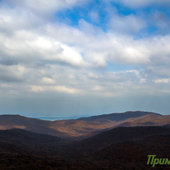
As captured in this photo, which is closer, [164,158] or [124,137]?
[164,158]

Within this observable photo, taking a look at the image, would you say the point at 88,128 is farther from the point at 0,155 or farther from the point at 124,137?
the point at 0,155

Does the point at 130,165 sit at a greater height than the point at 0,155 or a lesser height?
lesser

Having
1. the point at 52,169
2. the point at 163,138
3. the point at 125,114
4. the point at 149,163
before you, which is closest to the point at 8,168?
the point at 52,169

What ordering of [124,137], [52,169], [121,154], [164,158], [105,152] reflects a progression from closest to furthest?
1. [52,169]
2. [164,158]
3. [121,154]
4. [105,152]
5. [124,137]

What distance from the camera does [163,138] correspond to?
2872 centimetres

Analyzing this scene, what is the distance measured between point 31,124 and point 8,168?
197ft

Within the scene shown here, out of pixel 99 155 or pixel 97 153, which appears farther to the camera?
pixel 97 153

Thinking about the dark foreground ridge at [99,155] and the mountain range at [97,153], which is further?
the mountain range at [97,153]

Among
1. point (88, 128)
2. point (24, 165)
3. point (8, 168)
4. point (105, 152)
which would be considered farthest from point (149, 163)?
point (88, 128)

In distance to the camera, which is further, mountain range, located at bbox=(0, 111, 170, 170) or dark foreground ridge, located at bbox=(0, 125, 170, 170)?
mountain range, located at bbox=(0, 111, 170, 170)

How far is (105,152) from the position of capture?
24.6 metres

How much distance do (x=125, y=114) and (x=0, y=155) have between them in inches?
4048

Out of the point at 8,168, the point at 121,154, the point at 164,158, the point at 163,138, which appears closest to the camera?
the point at 8,168

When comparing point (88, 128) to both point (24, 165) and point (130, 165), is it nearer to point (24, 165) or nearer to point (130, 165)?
point (130, 165)
